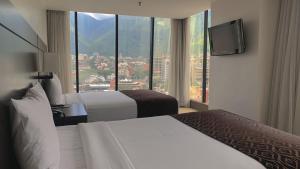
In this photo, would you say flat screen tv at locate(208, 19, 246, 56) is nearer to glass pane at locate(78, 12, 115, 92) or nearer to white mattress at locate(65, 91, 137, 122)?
white mattress at locate(65, 91, 137, 122)

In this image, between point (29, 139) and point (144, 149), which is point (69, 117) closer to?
point (144, 149)

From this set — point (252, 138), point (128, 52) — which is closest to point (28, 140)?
point (252, 138)

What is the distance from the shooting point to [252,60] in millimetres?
3236

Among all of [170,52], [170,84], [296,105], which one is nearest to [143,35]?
[170,52]

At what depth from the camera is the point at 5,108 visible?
983mm

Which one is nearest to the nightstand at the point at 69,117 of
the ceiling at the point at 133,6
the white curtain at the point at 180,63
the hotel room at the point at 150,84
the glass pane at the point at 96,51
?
the hotel room at the point at 150,84

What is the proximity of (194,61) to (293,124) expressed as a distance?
3.14m

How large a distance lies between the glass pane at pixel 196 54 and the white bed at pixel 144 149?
12.1 feet

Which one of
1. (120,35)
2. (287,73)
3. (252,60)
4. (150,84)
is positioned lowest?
(150,84)

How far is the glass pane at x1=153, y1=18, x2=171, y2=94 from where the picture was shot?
6008 mm

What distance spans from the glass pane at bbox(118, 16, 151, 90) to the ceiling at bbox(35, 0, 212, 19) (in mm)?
636

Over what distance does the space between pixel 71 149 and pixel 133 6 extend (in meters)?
3.66

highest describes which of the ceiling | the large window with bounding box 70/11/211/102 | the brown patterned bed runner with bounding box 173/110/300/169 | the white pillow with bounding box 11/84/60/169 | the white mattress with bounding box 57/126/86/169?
the ceiling

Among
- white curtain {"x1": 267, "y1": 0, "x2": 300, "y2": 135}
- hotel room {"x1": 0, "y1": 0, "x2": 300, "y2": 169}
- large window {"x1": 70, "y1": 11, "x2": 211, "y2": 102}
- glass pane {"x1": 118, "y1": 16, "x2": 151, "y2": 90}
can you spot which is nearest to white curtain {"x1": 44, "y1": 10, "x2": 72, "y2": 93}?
hotel room {"x1": 0, "y1": 0, "x2": 300, "y2": 169}
